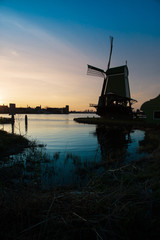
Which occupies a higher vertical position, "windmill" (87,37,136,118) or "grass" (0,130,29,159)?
"windmill" (87,37,136,118)

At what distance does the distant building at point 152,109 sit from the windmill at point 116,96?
7168 millimetres

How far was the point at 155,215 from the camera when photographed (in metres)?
2.29

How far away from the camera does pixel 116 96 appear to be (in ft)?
106

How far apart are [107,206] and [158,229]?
0.81m

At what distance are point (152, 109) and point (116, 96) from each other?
378 inches

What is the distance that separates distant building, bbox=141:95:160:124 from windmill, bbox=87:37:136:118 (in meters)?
7.17

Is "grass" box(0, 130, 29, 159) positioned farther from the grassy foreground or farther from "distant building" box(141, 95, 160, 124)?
"distant building" box(141, 95, 160, 124)

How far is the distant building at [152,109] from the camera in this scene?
23658 mm

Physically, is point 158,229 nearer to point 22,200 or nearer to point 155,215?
point 155,215

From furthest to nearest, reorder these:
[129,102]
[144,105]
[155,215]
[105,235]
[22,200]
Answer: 1. [129,102]
2. [144,105]
3. [22,200]
4. [155,215]
5. [105,235]

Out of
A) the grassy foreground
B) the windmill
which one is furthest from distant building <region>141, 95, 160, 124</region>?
the grassy foreground

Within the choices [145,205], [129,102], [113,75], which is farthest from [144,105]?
[145,205]

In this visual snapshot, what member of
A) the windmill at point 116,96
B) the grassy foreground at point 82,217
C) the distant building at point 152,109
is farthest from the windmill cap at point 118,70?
the grassy foreground at point 82,217

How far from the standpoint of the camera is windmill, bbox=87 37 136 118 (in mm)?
32188
